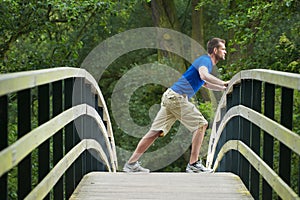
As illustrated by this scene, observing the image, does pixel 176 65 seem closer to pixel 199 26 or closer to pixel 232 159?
pixel 199 26

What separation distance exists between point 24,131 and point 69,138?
5.37 ft

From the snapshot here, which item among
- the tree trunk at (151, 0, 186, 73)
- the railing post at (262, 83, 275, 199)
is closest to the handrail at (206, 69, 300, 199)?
the railing post at (262, 83, 275, 199)

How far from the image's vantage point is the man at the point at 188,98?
22.8 ft

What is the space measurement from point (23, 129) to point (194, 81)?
4164 mm

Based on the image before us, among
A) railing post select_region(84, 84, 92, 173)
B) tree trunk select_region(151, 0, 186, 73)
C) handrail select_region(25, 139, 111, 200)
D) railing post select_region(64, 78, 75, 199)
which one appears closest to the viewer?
handrail select_region(25, 139, 111, 200)

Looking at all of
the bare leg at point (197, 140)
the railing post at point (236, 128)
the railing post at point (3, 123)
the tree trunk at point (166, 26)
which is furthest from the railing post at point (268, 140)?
the tree trunk at point (166, 26)

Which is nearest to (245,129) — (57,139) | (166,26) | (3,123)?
(57,139)

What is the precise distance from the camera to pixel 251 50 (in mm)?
13023

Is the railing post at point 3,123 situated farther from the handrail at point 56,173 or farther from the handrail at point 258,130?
the handrail at point 258,130

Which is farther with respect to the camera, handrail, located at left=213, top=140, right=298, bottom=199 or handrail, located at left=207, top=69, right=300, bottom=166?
handrail, located at left=213, top=140, right=298, bottom=199

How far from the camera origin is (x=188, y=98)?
23.9 feet

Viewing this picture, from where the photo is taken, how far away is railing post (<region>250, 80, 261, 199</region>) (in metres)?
4.67

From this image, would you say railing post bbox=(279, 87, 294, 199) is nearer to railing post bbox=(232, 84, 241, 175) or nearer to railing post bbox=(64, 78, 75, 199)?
railing post bbox=(64, 78, 75, 199)

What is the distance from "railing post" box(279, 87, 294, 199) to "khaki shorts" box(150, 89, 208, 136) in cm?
373
